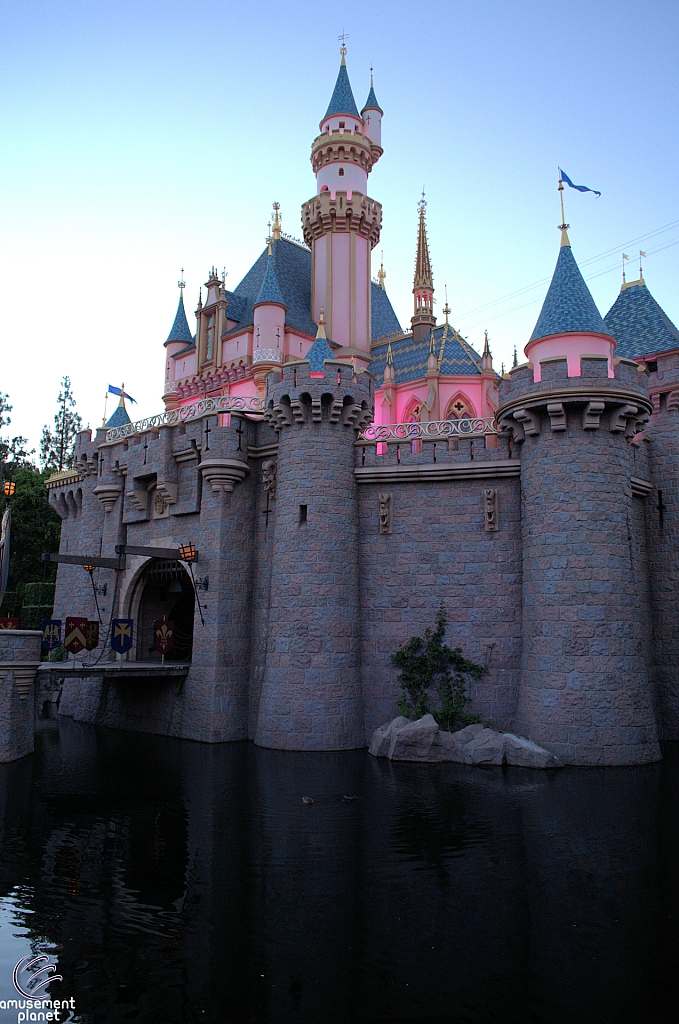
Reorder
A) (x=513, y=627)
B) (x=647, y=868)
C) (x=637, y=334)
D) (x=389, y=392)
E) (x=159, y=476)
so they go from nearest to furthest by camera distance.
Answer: (x=647, y=868) < (x=513, y=627) < (x=637, y=334) < (x=159, y=476) < (x=389, y=392)

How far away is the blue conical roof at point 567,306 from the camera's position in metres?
15.4

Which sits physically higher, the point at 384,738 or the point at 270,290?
the point at 270,290

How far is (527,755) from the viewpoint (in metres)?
13.6

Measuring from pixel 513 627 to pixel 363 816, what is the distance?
21.5ft

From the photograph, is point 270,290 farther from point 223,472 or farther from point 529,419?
point 529,419

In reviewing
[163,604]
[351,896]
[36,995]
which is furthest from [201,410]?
→ [36,995]

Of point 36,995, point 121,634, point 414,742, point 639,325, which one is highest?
point 639,325

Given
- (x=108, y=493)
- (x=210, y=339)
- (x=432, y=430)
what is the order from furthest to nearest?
(x=210, y=339) → (x=108, y=493) → (x=432, y=430)

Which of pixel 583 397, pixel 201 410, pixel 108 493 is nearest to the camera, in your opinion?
pixel 583 397

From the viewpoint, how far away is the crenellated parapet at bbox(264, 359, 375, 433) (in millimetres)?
16672

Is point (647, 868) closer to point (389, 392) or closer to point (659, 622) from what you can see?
point (659, 622)

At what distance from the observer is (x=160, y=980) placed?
5941 mm

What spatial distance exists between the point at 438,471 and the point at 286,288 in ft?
54.9

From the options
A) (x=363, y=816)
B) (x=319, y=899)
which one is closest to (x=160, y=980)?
(x=319, y=899)
